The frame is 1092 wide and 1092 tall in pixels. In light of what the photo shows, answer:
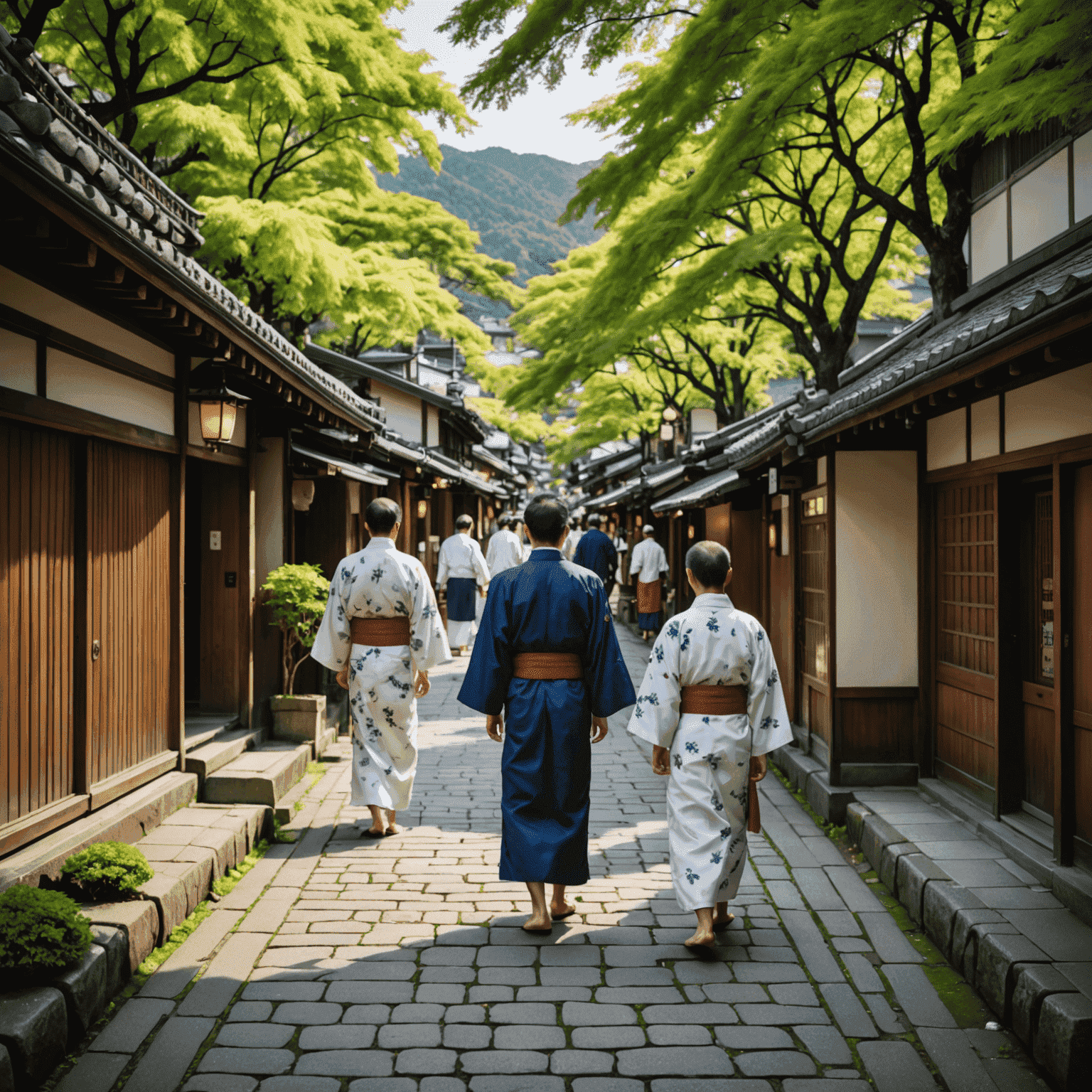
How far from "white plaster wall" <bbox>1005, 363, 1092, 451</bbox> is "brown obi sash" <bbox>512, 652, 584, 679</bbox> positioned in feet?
10.2

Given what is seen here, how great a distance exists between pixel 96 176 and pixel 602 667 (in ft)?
12.0

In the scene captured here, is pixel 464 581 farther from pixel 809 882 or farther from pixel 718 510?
pixel 809 882

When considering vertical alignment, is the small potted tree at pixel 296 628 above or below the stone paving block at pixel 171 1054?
above

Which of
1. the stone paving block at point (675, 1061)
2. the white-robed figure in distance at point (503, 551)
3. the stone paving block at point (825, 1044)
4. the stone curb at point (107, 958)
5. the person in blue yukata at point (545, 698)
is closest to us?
the stone curb at point (107, 958)

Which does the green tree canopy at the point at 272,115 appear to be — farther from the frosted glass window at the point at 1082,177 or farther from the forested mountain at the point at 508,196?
the forested mountain at the point at 508,196

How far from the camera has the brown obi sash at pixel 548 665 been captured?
540cm

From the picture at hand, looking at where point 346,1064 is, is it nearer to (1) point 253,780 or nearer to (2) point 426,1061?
(2) point 426,1061

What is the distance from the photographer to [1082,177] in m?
7.05

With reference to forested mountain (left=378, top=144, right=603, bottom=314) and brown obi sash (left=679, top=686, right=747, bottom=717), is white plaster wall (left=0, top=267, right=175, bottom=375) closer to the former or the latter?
brown obi sash (left=679, top=686, right=747, bottom=717)

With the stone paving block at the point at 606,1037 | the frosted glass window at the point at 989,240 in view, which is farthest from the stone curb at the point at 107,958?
the frosted glass window at the point at 989,240

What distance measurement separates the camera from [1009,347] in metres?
4.38

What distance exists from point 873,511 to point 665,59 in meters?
4.30

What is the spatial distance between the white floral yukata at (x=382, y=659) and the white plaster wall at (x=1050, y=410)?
417cm

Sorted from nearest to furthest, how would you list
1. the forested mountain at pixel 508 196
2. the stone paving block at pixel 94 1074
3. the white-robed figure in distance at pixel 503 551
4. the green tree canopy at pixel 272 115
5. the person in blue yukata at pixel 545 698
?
the stone paving block at pixel 94 1074
the person in blue yukata at pixel 545 698
the green tree canopy at pixel 272 115
the white-robed figure in distance at pixel 503 551
the forested mountain at pixel 508 196
